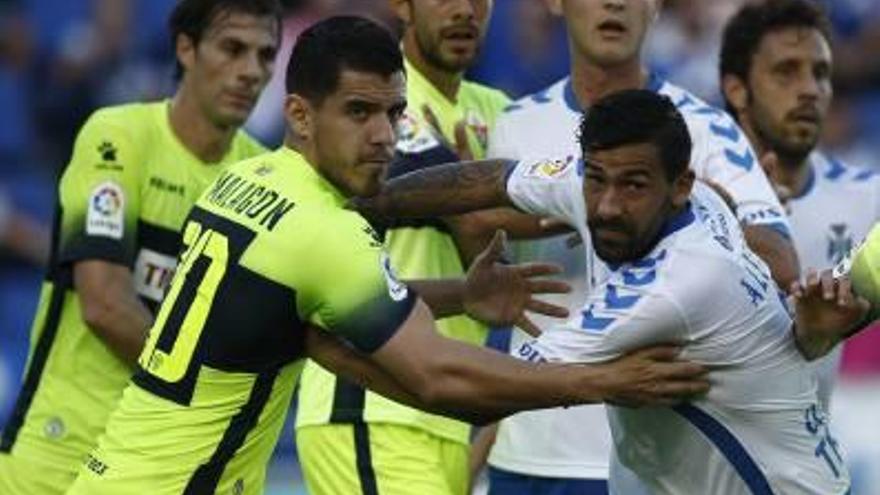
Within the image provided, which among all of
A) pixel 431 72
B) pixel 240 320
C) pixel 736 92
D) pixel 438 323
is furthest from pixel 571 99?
pixel 240 320

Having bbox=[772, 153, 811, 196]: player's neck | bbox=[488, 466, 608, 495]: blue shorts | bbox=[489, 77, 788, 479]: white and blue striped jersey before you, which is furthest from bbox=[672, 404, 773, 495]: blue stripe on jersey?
bbox=[772, 153, 811, 196]: player's neck

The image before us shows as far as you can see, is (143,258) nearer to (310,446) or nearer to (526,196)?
(310,446)

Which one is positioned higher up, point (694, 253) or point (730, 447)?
point (694, 253)

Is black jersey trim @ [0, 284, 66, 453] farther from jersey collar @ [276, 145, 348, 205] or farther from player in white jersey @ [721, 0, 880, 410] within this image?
player in white jersey @ [721, 0, 880, 410]

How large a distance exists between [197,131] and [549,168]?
81.1 inches

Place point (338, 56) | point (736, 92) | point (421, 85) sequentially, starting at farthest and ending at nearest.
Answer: point (736, 92)
point (421, 85)
point (338, 56)

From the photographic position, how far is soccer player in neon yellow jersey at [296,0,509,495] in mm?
8148

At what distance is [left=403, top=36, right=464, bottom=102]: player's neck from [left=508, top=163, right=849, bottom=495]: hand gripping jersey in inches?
72.2

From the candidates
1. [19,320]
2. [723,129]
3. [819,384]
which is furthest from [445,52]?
[19,320]

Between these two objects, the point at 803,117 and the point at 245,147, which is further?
the point at 245,147

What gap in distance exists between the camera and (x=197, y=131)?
9047 mm

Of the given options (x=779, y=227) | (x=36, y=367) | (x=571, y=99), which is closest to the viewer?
(x=779, y=227)

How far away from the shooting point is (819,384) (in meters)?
8.36

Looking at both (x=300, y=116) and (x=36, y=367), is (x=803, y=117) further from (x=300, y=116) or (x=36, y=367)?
(x=36, y=367)
